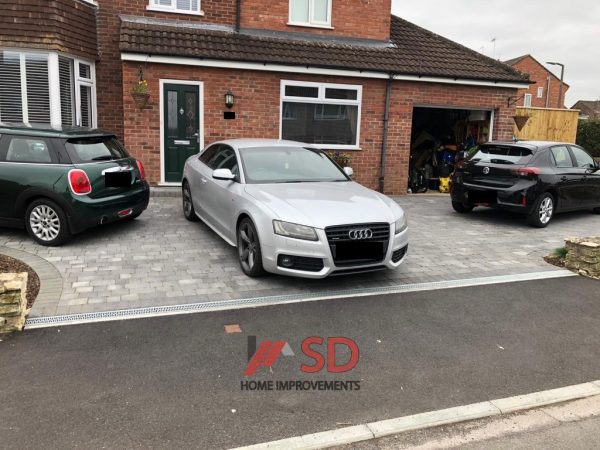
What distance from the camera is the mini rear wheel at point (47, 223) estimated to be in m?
7.11

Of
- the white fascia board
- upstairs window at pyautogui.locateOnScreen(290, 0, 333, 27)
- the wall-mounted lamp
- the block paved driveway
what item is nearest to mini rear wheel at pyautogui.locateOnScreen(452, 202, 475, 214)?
the block paved driveway

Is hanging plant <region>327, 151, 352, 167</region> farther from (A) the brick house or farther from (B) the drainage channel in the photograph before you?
(B) the drainage channel

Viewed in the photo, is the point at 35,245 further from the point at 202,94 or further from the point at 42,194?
the point at 202,94

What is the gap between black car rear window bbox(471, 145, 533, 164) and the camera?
9.55m

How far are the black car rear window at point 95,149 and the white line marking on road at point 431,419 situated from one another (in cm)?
555

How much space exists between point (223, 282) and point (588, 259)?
477cm

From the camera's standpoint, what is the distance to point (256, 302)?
17.9ft

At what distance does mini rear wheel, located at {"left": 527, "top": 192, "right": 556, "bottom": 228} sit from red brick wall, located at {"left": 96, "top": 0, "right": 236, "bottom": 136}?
8252 millimetres

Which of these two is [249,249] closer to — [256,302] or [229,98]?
[256,302]

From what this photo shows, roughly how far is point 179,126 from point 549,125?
13.2m

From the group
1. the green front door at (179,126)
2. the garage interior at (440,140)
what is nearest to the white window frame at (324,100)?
the green front door at (179,126)

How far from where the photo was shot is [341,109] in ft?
42.3

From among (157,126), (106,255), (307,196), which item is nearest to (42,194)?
(106,255)

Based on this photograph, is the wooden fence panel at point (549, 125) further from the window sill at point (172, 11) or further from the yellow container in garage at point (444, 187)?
the window sill at point (172, 11)
